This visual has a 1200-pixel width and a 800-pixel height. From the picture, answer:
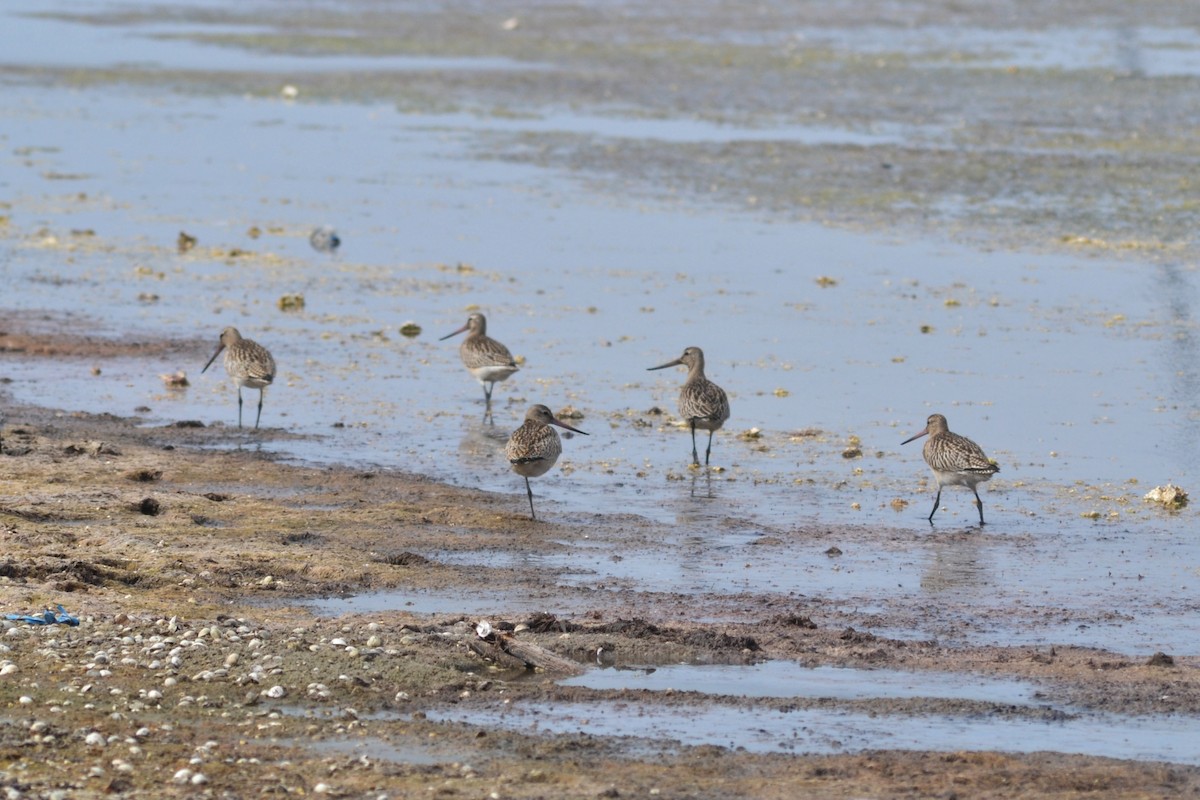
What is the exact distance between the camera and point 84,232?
73.7 feet

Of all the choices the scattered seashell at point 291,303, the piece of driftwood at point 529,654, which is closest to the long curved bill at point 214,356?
the scattered seashell at point 291,303

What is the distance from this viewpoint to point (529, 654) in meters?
9.17

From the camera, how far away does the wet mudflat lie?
833 cm

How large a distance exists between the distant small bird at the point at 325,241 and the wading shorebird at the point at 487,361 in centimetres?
631

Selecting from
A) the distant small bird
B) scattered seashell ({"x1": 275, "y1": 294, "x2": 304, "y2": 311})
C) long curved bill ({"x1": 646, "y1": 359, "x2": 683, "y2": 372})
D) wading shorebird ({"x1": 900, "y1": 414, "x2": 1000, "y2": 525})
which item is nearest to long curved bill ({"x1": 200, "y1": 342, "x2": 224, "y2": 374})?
scattered seashell ({"x1": 275, "y1": 294, "x2": 304, "y2": 311})

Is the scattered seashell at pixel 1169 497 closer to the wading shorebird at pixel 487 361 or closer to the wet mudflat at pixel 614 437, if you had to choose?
the wet mudflat at pixel 614 437

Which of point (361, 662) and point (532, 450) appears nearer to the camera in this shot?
point (361, 662)

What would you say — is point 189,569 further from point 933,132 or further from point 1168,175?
point 933,132

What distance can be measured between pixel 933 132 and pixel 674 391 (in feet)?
46.3

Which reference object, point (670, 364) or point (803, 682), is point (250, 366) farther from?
point (803, 682)

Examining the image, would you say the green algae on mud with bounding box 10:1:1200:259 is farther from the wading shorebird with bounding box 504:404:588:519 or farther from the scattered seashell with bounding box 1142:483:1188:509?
the wading shorebird with bounding box 504:404:588:519

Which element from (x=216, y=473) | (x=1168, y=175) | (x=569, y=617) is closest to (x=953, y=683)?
(x=569, y=617)

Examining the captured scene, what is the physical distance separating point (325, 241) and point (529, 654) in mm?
13493

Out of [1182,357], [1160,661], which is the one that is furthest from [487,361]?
[1160,661]
